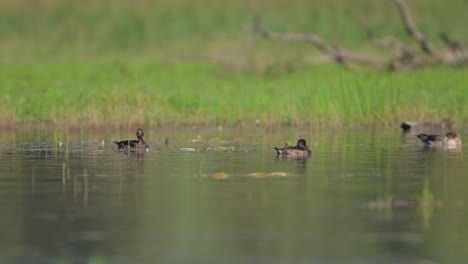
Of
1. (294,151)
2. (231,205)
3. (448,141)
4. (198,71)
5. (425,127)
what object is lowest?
(231,205)

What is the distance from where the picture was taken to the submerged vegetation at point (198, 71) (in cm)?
2419

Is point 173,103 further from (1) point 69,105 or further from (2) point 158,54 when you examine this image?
(2) point 158,54

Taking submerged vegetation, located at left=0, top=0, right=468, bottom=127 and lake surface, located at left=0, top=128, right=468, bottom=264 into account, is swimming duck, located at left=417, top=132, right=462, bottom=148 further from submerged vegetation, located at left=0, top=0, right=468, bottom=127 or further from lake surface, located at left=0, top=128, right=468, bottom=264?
submerged vegetation, located at left=0, top=0, right=468, bottom=127

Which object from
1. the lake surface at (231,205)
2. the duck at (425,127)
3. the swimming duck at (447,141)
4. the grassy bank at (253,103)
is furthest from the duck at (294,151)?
the grassy bank at (253,103)

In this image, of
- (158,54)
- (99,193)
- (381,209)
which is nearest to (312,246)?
(381,209)

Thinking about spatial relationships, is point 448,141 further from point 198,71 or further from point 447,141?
point 198,71

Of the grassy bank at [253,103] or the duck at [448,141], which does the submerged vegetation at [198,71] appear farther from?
the duck at [448,141]

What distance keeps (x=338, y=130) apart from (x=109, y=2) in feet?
106

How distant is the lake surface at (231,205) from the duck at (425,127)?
347 centimetres

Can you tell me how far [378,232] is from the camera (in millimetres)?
10867

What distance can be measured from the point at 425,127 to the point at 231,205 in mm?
11571

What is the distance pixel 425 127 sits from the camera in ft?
76.7

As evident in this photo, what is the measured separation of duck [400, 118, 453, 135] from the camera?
2274 centimetres

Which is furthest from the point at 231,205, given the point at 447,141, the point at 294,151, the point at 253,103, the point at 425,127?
the point at 253,103
